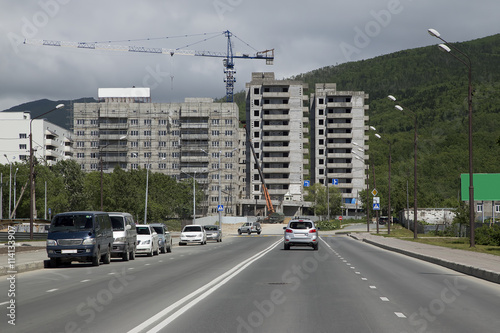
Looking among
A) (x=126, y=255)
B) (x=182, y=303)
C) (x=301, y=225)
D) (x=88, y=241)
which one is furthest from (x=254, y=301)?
(x=301, y=225)

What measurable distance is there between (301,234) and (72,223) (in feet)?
57.9

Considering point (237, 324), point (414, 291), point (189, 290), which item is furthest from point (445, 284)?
point (237, 324)

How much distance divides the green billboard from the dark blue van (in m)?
56.5

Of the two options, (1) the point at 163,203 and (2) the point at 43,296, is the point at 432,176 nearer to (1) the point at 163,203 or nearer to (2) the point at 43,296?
(1) the point at 163,203

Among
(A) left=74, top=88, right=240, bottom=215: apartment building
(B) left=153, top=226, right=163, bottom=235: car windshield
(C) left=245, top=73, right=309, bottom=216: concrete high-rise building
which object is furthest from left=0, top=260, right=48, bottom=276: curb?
(C) left=245, top=73, right=309, bottom=216: concrete high-rise building

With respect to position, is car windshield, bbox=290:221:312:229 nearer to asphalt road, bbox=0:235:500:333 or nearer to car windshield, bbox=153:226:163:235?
car windshield, bbox=153:226:163:235

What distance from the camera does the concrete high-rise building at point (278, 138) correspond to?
16662 cm

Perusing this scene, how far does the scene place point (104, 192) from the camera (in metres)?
99.1

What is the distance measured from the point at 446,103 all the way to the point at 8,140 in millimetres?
123568

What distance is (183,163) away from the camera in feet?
529

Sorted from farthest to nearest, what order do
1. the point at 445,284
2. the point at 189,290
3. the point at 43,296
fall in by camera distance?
the point at 445,284 < the point at 189,290 < the point at 43,296

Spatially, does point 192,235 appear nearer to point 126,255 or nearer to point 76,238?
point 126,255

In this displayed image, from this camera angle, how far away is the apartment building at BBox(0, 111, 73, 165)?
168625 millimetres

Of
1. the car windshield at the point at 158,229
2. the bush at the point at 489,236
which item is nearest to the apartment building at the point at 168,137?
the bush at the point at 489,236
